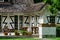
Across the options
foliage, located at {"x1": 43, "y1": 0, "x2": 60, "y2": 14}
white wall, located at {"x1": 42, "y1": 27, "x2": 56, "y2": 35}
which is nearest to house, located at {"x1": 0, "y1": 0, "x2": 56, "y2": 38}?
foliage, located at {"x1": 43, "y1": 0, "x2": 60, "y2": 14}

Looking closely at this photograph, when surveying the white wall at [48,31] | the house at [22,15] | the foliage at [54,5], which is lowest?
the white wall at [48,31]

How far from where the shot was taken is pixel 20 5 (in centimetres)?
3888

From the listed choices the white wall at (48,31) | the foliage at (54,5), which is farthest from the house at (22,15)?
the white wall at (48,31)

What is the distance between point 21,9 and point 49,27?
25.7 feet

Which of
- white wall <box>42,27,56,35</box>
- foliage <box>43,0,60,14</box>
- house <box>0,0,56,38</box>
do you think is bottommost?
white wall <box>42,27,56,35</box>

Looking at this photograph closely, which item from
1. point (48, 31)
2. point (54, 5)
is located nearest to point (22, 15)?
point (54, 5)

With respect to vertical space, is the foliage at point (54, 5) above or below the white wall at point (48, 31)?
above

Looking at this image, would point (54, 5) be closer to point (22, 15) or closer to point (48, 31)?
point (48, 31)

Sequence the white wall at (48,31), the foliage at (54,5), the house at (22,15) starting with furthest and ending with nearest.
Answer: the house at (22,15)
the foliage at (54,5)
the white wall at (48,31)

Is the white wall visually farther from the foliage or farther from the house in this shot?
the house

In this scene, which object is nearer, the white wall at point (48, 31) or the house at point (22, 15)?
the white wall at point (48, 31)

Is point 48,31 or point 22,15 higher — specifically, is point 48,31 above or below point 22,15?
below

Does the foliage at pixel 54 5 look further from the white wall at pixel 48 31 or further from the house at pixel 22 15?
the white wall at pixel 48 31

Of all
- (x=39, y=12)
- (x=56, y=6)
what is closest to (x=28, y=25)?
(x=39, y=12)
